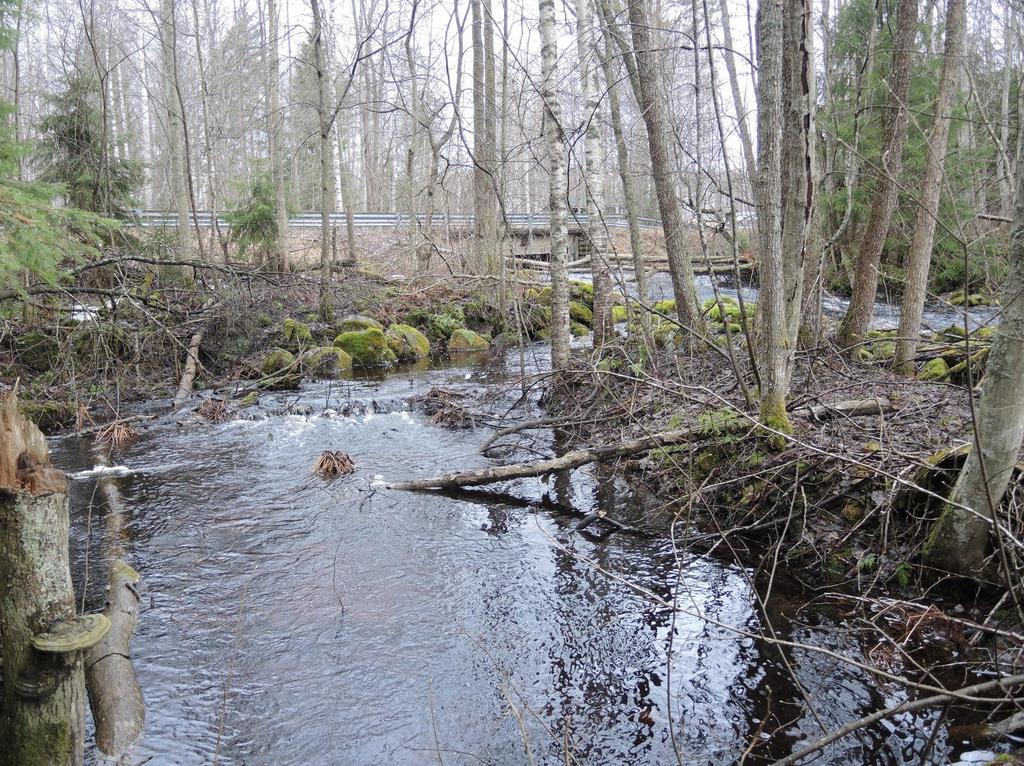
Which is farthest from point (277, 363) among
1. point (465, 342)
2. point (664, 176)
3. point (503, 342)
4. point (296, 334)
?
point (664, 176)

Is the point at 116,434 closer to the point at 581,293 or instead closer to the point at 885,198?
the point at 885,198

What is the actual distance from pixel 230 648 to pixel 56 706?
6.74ft

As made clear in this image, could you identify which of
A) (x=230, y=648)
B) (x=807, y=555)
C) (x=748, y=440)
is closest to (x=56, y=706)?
(x=230, y=648)

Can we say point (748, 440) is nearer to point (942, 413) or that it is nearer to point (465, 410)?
point (942, 413)

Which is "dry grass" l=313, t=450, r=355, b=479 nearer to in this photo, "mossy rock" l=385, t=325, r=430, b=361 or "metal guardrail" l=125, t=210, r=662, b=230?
"mossy rock" l=385, t=325, r=430, b=361

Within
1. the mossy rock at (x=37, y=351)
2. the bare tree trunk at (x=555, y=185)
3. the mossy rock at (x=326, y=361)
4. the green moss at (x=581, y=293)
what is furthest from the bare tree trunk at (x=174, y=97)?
the green moss at (x=581, y=293)

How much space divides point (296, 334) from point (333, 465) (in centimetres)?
738

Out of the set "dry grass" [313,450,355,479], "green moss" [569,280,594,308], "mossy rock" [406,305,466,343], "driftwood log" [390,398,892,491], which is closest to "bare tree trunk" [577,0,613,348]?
"driftwood log" [390,398,892,491]

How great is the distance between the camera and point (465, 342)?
17172mm

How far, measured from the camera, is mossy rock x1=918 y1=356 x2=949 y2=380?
25.9 feet

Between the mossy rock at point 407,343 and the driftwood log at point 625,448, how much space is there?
27.3 ft

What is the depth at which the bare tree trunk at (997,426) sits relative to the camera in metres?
3.20

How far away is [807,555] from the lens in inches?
204

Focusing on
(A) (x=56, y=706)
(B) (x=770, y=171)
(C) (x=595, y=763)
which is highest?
(B) (x=770, y=171)
